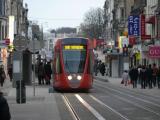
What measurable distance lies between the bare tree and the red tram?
12421 centimetres

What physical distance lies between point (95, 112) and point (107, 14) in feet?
439

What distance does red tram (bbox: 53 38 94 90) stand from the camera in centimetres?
4203

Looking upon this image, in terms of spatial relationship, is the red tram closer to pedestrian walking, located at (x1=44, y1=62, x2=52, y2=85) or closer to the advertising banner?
pedestrian walking, located at (x1=44, y1=62, x2=52, y2=85)

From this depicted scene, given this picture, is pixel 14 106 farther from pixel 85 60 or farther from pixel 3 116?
pixel 3 116

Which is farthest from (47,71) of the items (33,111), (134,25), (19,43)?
(33,111)

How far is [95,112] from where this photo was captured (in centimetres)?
2683

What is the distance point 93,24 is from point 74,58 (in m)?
129

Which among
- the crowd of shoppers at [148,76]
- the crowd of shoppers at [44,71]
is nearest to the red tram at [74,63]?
the crowd of shoppers at [148,76]

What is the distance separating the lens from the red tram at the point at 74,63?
42031mm

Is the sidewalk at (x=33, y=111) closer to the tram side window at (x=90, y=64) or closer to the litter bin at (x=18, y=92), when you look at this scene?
the litter bin at (x=18, y=92)

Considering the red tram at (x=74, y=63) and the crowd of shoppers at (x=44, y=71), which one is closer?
the red tram at (x=74, y=63)

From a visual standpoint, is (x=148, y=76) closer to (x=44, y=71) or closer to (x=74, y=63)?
(x=44, y=71)

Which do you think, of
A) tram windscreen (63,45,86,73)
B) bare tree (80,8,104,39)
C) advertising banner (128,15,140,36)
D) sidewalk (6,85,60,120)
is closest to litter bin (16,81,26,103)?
sidewalk (6,85,60,120)

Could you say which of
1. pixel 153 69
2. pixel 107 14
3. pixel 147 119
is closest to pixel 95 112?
pixel 147 119
